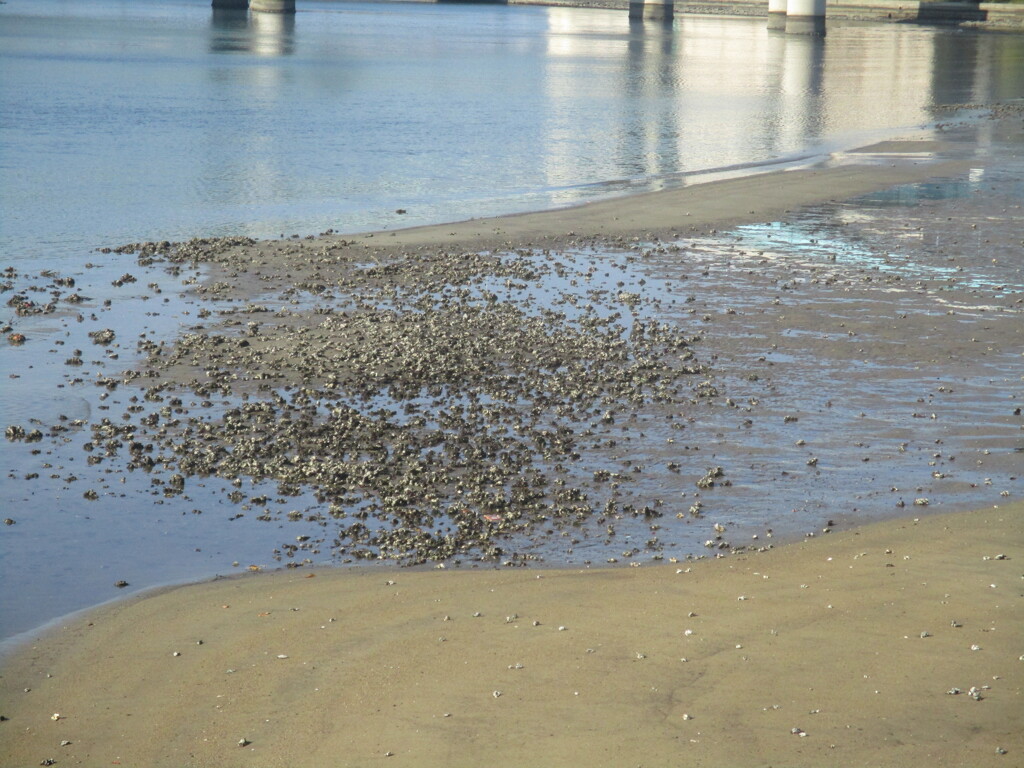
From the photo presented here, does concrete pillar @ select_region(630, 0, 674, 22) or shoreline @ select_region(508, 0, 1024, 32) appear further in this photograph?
concrete pillar @ select_region(630, 0, 674, 22)

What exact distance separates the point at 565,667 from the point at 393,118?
3509 cm

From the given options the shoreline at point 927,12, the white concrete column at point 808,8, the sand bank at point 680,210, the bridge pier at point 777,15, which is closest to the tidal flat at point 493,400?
the sand bank at point 680,210

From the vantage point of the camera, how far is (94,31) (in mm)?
89688

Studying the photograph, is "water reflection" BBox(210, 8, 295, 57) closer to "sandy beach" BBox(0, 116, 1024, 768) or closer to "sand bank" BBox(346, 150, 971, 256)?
"sand bank" BBox(346, 150, 971, 256)

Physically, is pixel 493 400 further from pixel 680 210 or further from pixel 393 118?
pixel 393 118

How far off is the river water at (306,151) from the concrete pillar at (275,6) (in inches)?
1228

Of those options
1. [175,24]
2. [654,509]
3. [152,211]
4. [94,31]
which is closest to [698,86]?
[152,211]

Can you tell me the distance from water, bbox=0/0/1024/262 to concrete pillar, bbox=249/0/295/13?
1162 inches

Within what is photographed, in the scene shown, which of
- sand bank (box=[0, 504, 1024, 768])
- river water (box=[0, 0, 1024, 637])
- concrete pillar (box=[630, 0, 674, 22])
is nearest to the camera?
sand bank (box=[0, 504, 1024, 768])

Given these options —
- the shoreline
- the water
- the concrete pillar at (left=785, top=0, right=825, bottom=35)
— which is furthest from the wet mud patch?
the shoreline

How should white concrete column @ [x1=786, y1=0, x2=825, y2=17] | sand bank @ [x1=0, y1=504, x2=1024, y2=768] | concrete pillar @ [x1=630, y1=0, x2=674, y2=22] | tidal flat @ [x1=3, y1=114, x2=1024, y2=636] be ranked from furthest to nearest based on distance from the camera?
concrete pillar @ [x1=630, y1=0, x2=674, y2=22]
white concrete column @ [x1=786, y1=0, x2=825, y2=17]
tidal flat @ [x1=3, y1=114, x2=1024, y2=636]
sand bank @ [x1=0, y1=504, x2=1024, y2=768]

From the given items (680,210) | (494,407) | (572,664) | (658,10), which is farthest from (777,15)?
(572,664)

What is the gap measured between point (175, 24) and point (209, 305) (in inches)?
3843

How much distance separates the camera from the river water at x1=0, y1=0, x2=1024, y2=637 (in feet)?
27.5
